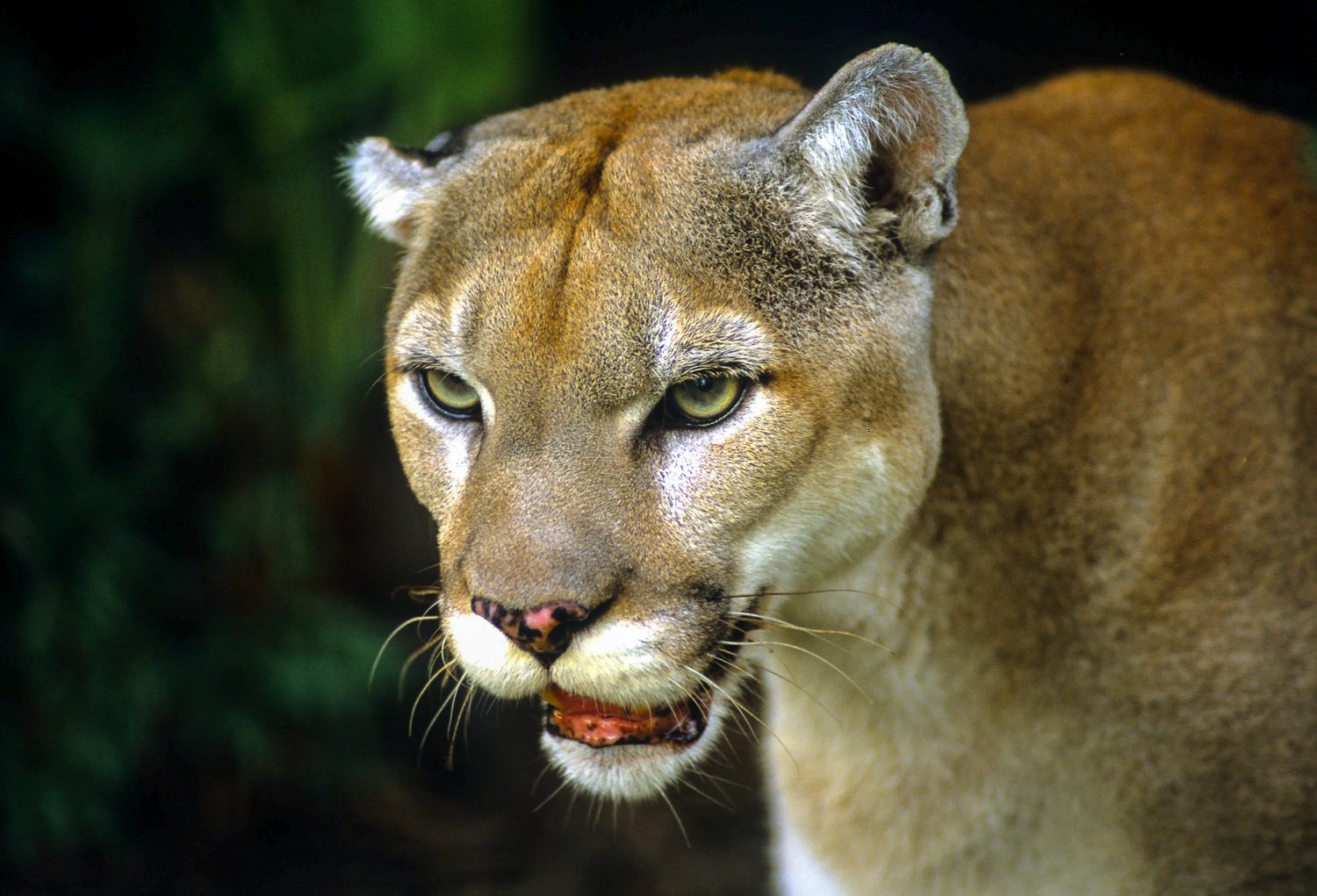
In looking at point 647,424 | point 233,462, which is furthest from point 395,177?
point 233,462

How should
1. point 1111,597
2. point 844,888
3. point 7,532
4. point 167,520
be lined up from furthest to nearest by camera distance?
point 167,520 < point 7,532 < point 844,888 < point 1111,597

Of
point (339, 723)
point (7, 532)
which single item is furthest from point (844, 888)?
point (7, 532)

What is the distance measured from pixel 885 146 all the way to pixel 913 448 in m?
0.59

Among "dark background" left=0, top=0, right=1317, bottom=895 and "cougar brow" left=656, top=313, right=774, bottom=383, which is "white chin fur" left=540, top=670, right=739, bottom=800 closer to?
"cougar brow" left=656, top=313, right=774, bottom=383

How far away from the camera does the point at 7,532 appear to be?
14.3ft

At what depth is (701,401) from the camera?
2361 millimetres

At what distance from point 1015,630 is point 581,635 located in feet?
3.51

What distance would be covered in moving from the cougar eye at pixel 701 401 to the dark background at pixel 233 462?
8.19 feet

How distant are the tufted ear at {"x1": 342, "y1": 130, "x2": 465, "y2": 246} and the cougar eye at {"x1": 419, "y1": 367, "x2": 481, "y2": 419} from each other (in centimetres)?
49

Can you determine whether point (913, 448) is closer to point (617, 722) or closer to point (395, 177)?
point (617, 722)

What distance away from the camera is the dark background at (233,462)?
4516 mm

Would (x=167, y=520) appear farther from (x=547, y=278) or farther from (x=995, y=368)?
(x=995, y=368)

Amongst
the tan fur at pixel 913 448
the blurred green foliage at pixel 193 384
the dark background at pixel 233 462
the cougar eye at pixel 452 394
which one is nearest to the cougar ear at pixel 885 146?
the tan fur at pixel 913 448

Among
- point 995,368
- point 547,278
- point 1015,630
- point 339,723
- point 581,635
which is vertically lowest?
point 339,723
